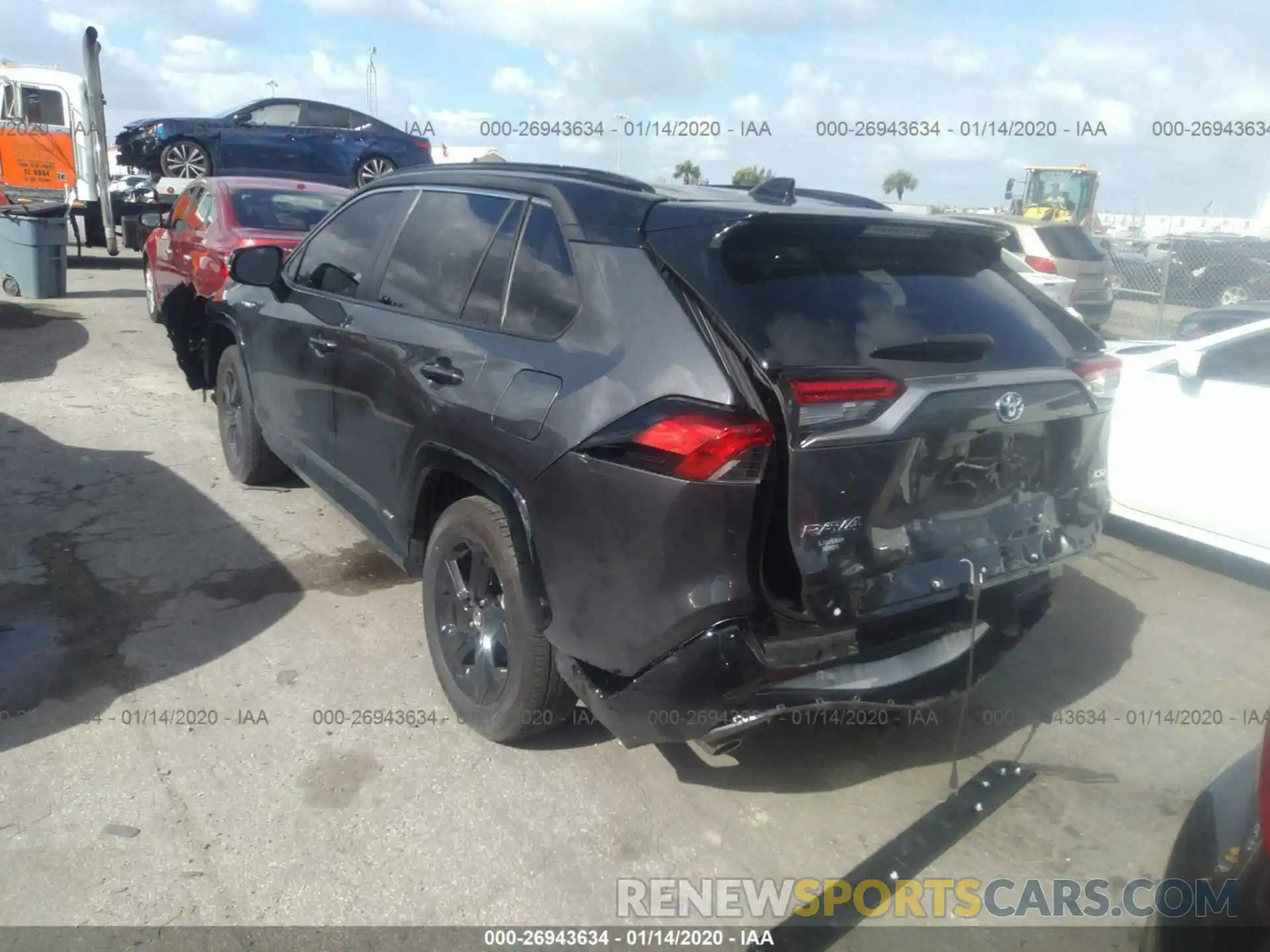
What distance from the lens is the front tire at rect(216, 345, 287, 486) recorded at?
18.4 ft

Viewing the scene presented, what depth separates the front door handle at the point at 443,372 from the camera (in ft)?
11.1

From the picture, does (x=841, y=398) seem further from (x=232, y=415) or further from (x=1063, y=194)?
(x=1063, y=194)

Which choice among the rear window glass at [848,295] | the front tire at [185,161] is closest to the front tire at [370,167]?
the front tire at [185,161]

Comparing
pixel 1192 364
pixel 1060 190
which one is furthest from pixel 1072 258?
pixel 1060 190

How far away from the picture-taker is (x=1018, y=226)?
14.1 metres

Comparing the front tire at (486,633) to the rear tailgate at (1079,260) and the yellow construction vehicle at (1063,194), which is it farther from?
the yellow construction vehicle at (1063,194)

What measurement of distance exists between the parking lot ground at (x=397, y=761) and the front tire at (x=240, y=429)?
497 millimetres

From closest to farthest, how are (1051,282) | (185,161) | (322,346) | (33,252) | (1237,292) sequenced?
(322,346) < (1051,282) < (33,252) < (185,161) < (1237,292)

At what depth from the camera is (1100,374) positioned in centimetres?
343

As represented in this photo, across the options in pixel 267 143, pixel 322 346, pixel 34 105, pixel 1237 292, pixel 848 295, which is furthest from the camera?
pixel 1237 292

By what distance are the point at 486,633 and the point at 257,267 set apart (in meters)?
2.50

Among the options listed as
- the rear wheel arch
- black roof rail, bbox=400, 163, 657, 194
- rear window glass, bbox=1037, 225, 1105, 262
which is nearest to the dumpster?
black roof rail, bbox=400, 163, 657, 194

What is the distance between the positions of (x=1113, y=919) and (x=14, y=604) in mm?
4413

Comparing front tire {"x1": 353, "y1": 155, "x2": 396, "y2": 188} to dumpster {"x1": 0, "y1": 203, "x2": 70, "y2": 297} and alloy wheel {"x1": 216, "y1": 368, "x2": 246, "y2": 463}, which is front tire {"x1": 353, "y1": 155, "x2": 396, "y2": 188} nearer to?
dumpster {"x1": 0, "y1": 203, "x2": 70, "y2": 297}
